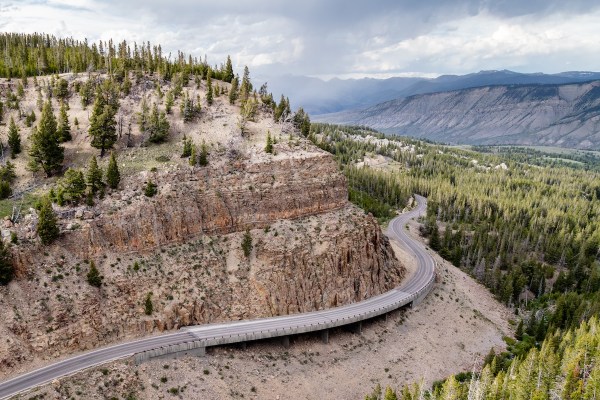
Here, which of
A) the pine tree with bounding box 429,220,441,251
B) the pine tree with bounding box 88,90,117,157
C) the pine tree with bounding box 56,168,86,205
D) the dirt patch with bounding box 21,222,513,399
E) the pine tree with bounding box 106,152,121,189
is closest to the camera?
the dirt patch with bounding box 21,222,513,399

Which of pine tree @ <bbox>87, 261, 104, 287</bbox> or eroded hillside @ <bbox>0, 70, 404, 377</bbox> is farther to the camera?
pine tree @ <bbox>87, 261, 104, 287</bbox>

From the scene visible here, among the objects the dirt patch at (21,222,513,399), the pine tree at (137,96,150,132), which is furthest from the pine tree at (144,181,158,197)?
the dirt patch at (21,222,513,399)

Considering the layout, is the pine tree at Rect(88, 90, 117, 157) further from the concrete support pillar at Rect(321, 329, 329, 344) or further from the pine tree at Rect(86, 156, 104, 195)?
the concrete support pillar at Rect(321, 329, 329, 344)

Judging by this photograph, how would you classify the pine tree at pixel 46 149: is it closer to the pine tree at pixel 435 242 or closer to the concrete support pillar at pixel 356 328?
the concrete support pillar at pixel 356 328

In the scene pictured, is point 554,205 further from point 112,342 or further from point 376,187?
point 112,342

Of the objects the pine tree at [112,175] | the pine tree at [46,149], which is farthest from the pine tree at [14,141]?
the pine tree at [112,175]

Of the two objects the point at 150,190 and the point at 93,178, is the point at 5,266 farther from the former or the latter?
the point at 150,190

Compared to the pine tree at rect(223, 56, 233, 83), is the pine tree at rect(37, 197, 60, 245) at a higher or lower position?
lower
